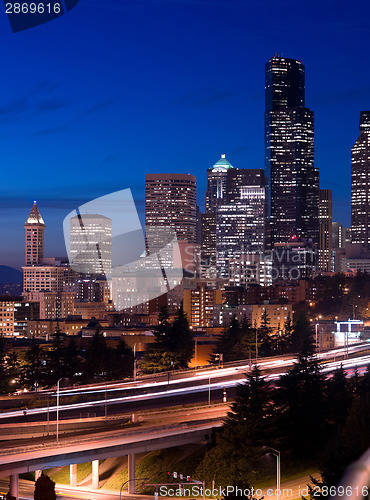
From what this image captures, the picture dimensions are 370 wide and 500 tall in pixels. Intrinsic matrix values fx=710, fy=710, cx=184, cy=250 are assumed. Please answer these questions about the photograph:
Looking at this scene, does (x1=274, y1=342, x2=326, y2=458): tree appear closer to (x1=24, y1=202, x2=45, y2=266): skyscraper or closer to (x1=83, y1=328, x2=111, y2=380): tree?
(x1=83, y1=328, x2=111, y2=380): tree

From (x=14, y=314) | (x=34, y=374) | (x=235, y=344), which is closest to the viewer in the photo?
(x=34, y=374)

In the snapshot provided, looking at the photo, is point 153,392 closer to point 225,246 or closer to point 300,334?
point 300,334

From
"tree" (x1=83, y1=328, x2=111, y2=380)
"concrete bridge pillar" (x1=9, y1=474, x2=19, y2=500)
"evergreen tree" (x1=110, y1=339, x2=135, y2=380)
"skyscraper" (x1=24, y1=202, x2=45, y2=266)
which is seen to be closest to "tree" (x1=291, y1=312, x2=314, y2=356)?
"evergreen tree" (x1=110, y1=339, x2=135, y2=380)

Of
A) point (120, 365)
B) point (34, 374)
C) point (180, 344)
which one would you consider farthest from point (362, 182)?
point (34, 374)

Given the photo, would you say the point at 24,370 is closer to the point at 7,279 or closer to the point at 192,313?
the point at 192,313

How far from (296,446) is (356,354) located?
72.5 ft

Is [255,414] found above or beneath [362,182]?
beneath

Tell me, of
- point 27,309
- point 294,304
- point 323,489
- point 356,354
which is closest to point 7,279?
point 27,309

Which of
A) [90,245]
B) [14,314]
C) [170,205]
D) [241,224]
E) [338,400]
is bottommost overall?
[14,314]

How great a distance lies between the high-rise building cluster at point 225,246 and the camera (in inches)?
3157

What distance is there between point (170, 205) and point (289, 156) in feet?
108

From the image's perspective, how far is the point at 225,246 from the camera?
138750mm

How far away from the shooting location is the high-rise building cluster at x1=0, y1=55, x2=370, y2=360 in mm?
80188

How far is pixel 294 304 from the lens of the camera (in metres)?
74.5
